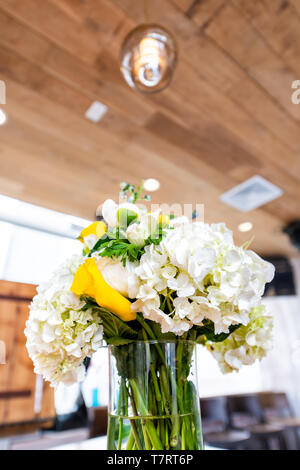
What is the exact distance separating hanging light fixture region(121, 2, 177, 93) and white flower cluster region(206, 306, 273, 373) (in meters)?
0.91

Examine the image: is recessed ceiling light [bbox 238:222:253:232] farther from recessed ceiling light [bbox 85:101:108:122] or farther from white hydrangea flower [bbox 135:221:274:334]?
white hydrangea flower [bbox 135:221:274:334]

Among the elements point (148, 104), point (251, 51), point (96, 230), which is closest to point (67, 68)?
point (148, 104)

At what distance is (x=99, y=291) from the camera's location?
471mm

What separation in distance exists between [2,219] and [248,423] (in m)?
3.40

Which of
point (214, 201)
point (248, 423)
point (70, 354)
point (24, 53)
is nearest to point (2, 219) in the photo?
point (24, 53)

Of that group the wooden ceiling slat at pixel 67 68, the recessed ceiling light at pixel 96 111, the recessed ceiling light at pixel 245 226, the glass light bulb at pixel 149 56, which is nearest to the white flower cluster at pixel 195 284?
the glass light bulb at pixel 149 56

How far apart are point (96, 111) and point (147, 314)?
1604mm

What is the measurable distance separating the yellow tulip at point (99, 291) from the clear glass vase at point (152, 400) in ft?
0.19

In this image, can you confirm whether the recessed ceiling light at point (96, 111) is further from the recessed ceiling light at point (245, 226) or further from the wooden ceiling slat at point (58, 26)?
the recessed ceiling light at point (245, 226)

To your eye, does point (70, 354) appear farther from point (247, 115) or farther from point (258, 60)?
point (247, 115)

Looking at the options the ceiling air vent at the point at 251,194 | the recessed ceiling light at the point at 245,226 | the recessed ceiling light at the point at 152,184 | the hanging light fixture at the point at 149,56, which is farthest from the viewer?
the recessed ceiling light at the point at 245,226

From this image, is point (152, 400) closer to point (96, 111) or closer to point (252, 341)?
point (252, 341)

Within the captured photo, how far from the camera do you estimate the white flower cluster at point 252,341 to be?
0.57 meters

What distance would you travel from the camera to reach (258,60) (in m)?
1.58
